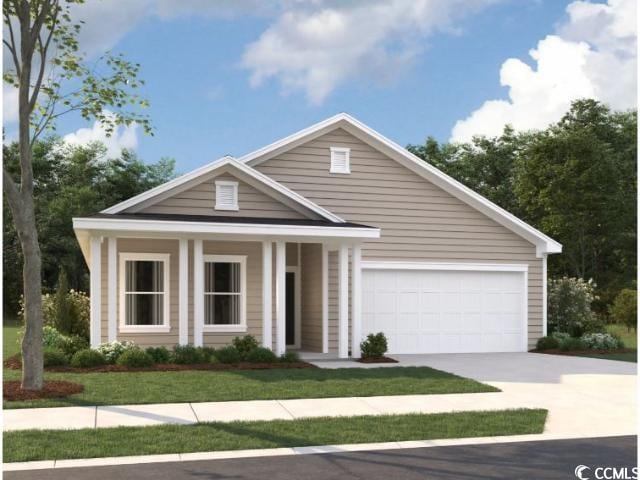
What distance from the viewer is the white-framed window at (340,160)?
71.6 feet

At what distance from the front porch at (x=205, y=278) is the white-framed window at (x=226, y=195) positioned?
0.85 m

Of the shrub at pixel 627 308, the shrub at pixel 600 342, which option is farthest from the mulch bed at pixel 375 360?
the shrub at pixel 627 308

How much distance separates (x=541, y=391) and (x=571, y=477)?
6082 mm

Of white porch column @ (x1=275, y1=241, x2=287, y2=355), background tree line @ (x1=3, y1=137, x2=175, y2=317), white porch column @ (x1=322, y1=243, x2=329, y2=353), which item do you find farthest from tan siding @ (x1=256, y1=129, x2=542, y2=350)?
background tree line @ (x1=3, y1=137, x2=175, y2=317)

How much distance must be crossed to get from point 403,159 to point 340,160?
1.71 metres

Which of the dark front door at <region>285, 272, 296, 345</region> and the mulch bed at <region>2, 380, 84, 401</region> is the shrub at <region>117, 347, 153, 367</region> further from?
the dark front door at <region>285, 272, 296, 345</region>

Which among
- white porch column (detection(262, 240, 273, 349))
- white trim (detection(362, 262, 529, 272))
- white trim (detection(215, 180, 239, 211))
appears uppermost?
white trim (detection(215, 180, 239, 211))

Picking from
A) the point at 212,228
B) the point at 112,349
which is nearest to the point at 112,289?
the point at 112,349

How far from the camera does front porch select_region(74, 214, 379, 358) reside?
1747 centimetres

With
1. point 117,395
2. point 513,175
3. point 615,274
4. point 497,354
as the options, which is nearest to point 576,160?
point 615,274

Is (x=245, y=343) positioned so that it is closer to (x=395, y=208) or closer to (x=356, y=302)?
(x=356, y=302)

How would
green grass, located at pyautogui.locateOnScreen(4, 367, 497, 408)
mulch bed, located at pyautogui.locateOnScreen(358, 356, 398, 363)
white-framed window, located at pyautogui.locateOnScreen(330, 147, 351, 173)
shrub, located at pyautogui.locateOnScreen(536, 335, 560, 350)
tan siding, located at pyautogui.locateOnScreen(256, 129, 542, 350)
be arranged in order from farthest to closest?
shrub, located at pyautogui.locateOnScreen(536, 335, 560, 350)
white-framed window, located at pyautogui.locateOnScreen(330, 147, 351, 173)
tan siding, located at pyautogui.locateOnScreen(256, 129, 542, 350)
mulch bed, located at pyautogui.locateOnScreen(358, 356, 398, 363)
green grass, located at pyautogui.locateOnScreen(4, 367, 497, 408)

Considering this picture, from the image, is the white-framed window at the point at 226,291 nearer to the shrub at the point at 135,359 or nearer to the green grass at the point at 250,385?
the shrub at the point at 135,359

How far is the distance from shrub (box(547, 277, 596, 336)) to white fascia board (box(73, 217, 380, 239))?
782cm
